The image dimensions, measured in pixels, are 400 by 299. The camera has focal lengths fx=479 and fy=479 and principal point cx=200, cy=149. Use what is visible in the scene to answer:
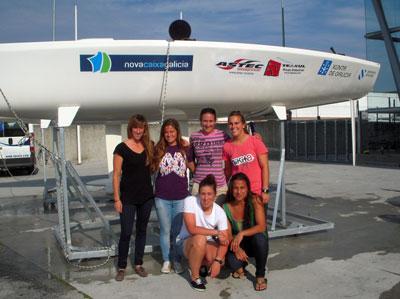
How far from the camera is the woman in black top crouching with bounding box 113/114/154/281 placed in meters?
4.48

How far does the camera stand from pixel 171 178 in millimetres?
4621

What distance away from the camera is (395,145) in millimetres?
16984

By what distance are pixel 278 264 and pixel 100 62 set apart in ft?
9.14

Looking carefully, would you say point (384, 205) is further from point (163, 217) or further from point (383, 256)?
point (163, 217)

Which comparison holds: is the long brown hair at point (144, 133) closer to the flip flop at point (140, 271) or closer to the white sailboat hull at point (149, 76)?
the white sailboat hull at point (149, 76)

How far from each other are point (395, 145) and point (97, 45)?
47.4 ft

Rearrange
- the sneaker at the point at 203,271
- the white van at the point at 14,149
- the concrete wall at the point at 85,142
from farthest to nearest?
A: the concrete wall at the point at 85,142
the white van at the point at 14,149
the sneaker at the point at 203,271

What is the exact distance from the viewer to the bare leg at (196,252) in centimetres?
418

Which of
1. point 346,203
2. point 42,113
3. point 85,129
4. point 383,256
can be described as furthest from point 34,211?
point 85,129

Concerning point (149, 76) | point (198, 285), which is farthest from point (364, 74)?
point (198, 285)

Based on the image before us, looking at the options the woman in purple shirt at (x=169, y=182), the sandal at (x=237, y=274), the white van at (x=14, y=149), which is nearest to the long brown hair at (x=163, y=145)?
the woman in purple shirt at (x=169, y=182)

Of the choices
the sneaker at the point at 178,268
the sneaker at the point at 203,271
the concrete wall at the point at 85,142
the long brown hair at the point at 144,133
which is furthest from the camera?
the concrete wall at the point at 85,142

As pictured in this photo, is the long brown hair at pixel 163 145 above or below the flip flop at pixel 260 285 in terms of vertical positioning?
above

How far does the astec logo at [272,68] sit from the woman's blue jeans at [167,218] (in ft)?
6.52
